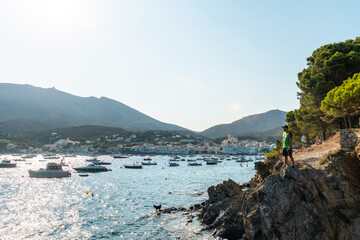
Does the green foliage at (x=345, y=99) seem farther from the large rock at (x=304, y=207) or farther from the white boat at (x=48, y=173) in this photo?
the white boat at (x=48, y=173)

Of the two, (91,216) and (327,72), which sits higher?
→ (327,72)

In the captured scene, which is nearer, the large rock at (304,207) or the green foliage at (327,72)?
the large rock at (304,207)

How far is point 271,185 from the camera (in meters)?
13.5

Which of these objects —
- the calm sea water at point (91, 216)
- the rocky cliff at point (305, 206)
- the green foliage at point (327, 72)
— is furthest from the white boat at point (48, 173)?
the rocky cliff at point (305, 206)

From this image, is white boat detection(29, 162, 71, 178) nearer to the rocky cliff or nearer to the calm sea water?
the calm sea water

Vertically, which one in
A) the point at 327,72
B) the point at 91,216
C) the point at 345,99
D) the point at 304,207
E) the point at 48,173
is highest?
the point at 327,72

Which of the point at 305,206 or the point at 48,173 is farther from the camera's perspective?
the point at 48,173

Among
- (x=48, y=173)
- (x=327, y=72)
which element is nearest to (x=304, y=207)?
(x=327, y=72)

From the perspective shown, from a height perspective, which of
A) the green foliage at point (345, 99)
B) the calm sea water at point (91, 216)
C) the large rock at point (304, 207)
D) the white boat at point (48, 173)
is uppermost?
the green foliage at point (345, 99)

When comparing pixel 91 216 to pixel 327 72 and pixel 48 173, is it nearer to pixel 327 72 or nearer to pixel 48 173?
pixel 327 72

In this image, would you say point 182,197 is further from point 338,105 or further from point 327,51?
point 327,51

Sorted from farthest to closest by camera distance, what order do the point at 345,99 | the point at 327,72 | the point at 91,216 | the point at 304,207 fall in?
the point at 327,72, the point at 91,216, the point at 345,99, the point at 304,207

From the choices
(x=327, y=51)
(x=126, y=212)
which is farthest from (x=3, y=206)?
(x=327, y=51)

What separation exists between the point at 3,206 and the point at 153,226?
24.3m
